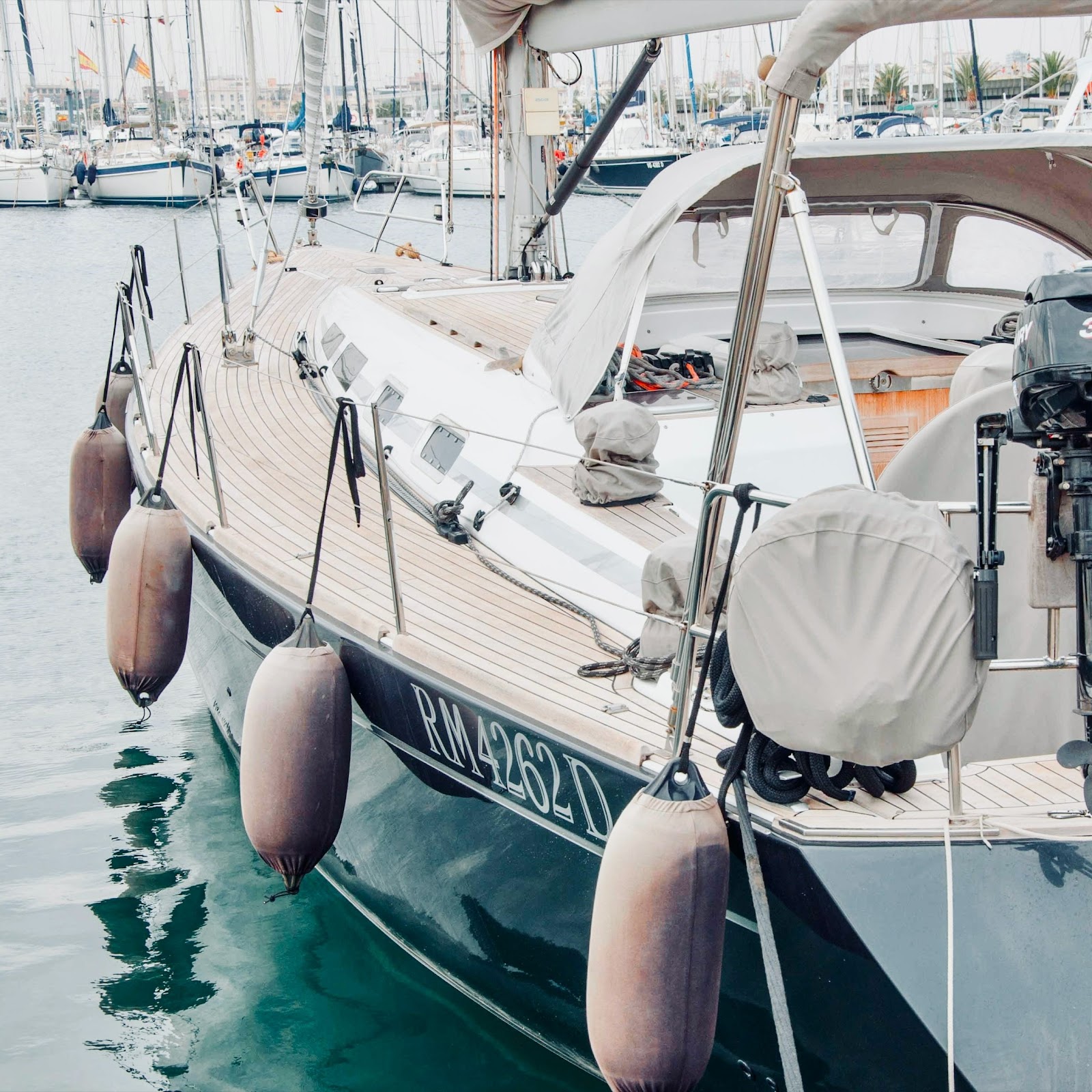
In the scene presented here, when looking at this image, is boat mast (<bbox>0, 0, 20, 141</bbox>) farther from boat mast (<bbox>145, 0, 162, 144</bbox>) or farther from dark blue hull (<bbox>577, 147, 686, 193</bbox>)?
dark blue hull (<bbox>577, 147, 686, 193</bbox>)

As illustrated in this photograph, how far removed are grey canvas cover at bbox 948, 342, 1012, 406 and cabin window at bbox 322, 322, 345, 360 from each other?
4076mm

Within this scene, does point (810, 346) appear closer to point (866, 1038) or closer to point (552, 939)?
point (552, 939)

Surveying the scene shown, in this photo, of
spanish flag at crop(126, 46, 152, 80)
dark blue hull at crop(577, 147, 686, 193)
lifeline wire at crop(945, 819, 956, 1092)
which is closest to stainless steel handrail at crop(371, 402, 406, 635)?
lifeline wire at crop(945, 819, 956, 1092)

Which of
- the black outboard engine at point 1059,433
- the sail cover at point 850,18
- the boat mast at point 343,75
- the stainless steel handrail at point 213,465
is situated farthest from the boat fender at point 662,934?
the boat mast at point 343,75

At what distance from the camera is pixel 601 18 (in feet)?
19.3

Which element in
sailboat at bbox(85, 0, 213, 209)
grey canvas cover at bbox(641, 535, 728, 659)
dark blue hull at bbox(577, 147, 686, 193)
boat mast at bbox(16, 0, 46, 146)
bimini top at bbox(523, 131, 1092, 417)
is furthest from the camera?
boat mast at bbox(16, 0, 46, 146)

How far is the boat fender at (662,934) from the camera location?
8.77 feet

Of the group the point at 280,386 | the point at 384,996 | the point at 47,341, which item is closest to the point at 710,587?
the point at 384,996

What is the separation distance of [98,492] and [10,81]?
132 ft

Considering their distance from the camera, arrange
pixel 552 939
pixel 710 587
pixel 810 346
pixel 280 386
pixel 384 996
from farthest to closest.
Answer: pixel 280 386
pixel 810 346
pixel 384 996
pixel 552 939
pixel 710 587

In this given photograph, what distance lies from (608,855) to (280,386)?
5009 millimetres

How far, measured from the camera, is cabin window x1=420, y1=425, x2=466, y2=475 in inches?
202

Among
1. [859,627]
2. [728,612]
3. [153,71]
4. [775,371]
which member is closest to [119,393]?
[775,371]

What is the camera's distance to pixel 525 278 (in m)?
8.71
